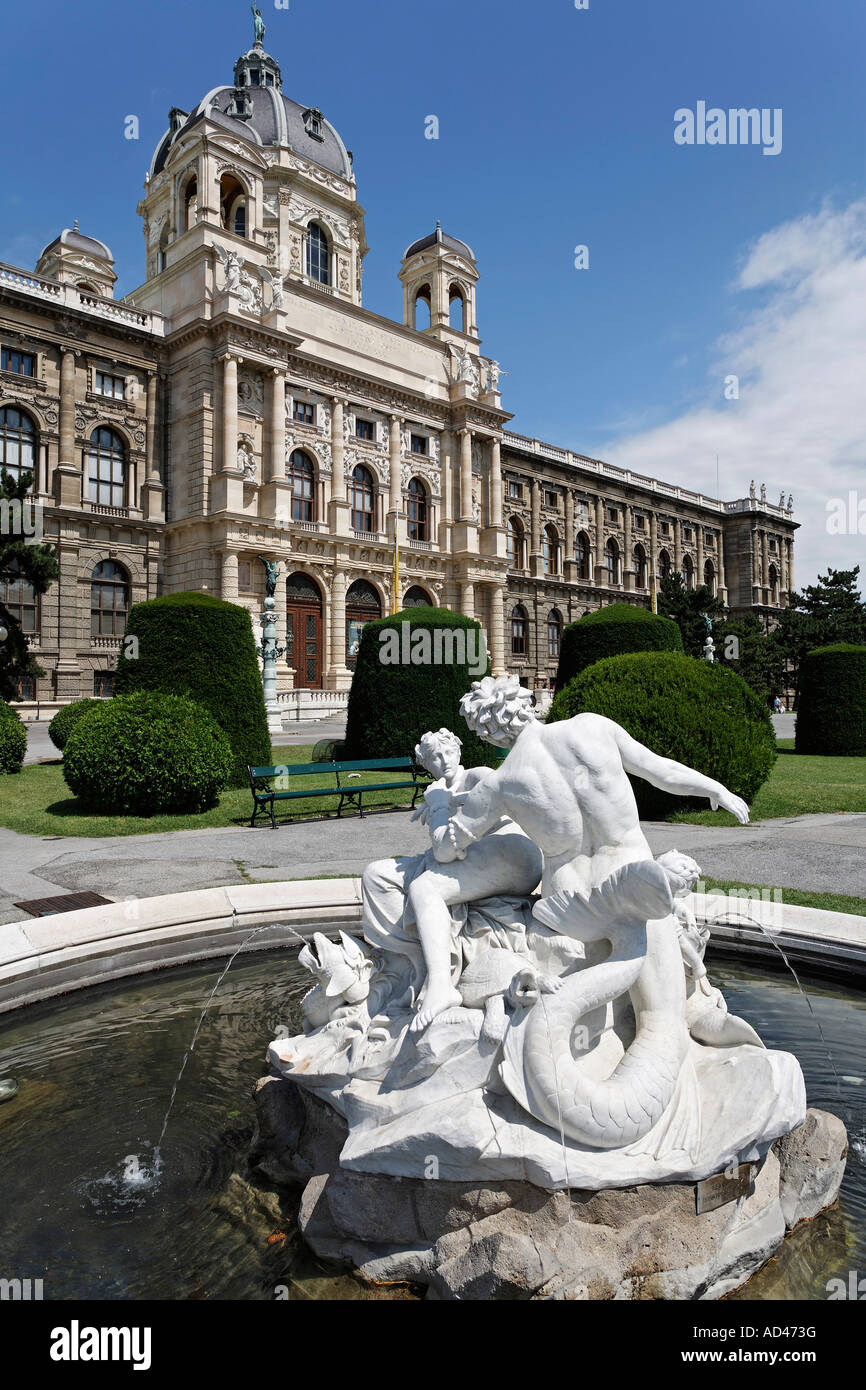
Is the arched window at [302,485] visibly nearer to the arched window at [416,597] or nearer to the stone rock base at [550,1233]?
the arched window at [416,597]

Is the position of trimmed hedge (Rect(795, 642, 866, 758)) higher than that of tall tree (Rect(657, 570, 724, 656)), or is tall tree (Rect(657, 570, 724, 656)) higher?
tall tree (Rect(657, 570, 724, 656))

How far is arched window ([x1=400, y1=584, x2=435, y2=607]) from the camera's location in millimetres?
38719

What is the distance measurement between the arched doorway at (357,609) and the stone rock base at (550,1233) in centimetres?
3239

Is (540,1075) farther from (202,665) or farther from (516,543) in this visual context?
(516,543)

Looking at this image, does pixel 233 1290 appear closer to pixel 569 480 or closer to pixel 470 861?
pixel 470 861

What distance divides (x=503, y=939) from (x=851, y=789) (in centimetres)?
1296

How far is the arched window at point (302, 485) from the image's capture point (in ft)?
113

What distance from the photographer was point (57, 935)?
4855mm

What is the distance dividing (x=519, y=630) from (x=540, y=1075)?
4646 cm

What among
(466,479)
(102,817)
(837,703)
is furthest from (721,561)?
(102,817)

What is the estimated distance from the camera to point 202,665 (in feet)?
43.5

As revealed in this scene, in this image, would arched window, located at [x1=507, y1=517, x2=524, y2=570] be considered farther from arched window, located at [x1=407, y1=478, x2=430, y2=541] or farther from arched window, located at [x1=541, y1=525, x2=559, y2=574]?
arched window, located at [x1=407, y1=478, x2=430, y2=541]

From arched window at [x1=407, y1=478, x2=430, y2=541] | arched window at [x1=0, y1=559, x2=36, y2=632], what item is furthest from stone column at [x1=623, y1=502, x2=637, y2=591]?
arched window at [x1=0, y1=559, x2=36, y2=632]

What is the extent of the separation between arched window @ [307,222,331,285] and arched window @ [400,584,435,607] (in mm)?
15187
